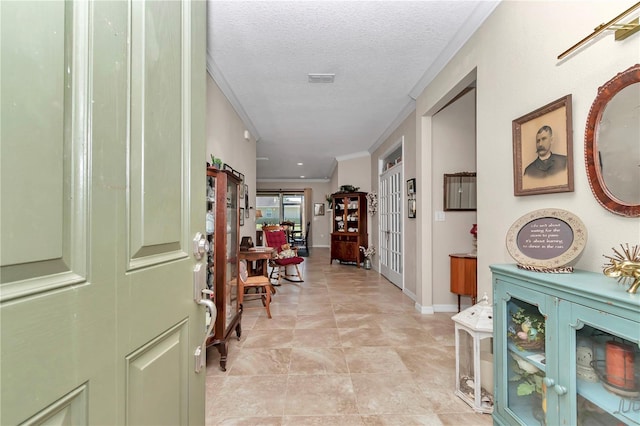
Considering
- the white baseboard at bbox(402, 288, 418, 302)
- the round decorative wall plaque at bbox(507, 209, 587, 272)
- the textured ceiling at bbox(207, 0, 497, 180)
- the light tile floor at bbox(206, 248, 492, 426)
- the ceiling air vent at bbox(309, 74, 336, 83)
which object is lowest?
the light tile floor at bbox(206, 248, 492, 426)

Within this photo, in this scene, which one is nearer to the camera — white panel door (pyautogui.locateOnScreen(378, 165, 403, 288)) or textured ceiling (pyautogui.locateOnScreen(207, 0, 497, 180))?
textured ceiling (pyautogui.locateOnScreen(207, 0, 497, 180))

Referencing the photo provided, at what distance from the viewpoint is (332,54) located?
8.57ft

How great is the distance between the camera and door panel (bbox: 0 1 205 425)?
1.26 feet

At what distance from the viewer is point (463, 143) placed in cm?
351

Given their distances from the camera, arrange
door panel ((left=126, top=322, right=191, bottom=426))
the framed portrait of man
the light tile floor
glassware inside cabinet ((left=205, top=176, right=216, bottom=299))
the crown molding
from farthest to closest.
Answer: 1. the crown molding
2. glassware inside cabinet ((left=205, top=176, right=216, bottom=299))
3. the light tile floor
4. the framed portrait of man
5. door panel ((left=126, top=322, right=191, bottom=426))

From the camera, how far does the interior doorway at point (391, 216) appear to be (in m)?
4.75

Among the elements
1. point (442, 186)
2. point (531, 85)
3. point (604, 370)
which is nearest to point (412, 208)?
point (442, 186)

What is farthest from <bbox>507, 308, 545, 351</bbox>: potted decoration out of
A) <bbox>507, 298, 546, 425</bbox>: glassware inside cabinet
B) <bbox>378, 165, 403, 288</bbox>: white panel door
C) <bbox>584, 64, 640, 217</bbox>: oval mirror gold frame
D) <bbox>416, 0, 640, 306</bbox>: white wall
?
<bbox>378, 165, 403, 288</bbox>: white panel door

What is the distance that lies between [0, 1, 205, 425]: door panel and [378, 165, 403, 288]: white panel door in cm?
421

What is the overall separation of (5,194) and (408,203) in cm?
416

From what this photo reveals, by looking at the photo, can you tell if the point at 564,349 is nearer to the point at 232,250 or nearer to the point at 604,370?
the point at 604,370

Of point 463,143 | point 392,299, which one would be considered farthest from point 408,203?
point 392,299

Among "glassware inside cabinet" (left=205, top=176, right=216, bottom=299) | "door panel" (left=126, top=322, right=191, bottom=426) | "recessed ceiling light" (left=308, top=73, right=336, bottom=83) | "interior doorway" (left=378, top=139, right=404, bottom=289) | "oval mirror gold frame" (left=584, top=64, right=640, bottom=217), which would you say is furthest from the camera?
"interior doorway" (left=378, top=139, right=404, bottom=289)

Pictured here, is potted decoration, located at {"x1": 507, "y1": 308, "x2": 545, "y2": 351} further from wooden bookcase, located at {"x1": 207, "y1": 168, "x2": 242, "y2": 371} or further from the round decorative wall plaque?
wooden bookcase, located at {"x1": 207, "y1": 168, "x2": 242, "y2": 371}
